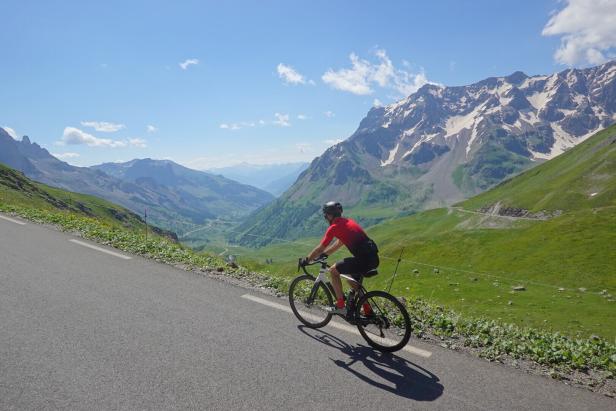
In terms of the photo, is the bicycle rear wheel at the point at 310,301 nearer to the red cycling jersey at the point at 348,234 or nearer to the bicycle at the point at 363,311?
the bicycle at the point at 363,311

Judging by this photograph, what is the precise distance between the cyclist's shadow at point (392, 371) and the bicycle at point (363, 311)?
43 centimetres

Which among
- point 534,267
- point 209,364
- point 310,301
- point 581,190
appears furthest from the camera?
point 581,190

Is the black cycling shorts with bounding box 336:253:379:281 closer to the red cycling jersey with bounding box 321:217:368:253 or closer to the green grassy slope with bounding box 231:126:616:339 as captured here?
the red cycling jersey with bounding box 321:217:368:253

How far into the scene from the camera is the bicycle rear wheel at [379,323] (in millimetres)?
9492

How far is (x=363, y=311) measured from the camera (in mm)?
10039

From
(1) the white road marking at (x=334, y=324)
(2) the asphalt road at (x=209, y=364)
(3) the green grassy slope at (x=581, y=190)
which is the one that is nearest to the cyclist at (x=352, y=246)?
(1) the white road marking at (x=334, y=324)

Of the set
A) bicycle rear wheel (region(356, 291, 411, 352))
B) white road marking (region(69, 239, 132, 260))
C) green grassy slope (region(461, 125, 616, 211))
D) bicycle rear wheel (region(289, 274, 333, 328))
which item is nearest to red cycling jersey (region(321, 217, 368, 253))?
bicycle rear wheel (region(356, 291, 411, 352))

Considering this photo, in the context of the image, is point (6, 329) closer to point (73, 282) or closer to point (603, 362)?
point (73, 282)

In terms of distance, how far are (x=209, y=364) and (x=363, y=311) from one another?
3894mm

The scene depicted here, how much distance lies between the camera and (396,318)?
10414 mm

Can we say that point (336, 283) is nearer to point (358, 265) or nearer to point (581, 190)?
point (358, 265)

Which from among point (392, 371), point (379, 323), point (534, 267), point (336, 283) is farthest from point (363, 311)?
point (534, 267)

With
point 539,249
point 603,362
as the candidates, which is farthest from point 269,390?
point 539,249

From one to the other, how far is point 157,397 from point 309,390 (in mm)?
2672
